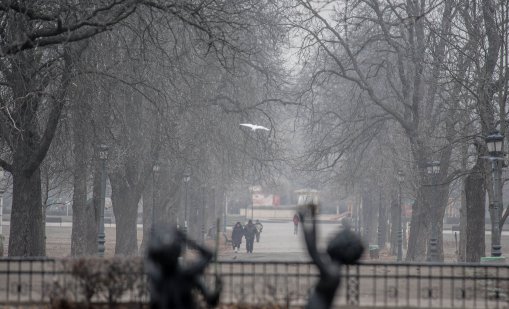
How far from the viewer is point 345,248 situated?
10.1 meters

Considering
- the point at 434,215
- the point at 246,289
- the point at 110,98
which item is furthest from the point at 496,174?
the point at 434,215

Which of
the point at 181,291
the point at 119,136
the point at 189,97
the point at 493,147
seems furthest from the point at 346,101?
the point at 181,291

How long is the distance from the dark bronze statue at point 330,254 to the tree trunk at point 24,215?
57.4ft

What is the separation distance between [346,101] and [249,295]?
34864 millimetres

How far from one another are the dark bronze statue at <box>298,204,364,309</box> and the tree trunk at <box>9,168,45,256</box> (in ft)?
57.4

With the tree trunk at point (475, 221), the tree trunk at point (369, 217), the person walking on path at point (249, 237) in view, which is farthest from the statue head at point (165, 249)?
the tree trunk at point (369, 217)

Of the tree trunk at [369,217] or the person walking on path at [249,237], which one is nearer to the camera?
the person walking on path at [249,237]

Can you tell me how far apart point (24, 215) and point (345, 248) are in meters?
18.0

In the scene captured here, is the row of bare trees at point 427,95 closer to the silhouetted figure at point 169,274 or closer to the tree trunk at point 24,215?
the tree trunk at point 24,215

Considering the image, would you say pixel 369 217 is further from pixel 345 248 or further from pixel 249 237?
pixel 345 248

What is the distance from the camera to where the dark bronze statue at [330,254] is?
378 inches

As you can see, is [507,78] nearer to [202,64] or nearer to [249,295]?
[202,64]

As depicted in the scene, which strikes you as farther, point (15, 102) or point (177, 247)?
point (15, 102)

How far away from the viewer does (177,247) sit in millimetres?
9086
